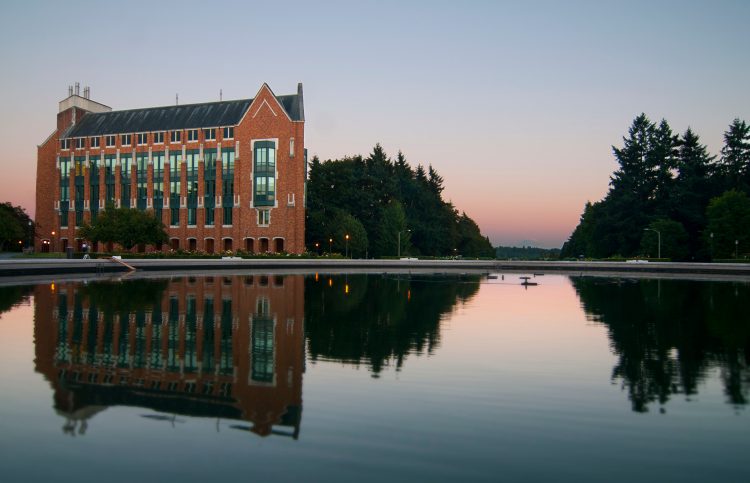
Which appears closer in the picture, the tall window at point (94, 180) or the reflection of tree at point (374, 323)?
the reflection of tree at point (374, 323)

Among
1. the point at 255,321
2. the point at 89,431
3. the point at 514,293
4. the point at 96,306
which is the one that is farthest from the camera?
the point at 514,293

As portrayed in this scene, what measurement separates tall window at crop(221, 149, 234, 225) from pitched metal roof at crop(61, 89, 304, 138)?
4550 millimetres

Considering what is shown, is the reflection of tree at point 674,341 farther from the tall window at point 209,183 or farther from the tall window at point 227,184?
the tall window at point 209,183

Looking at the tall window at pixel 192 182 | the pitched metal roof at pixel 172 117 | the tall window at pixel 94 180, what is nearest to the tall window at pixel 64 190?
the tall window at pixel 94 180

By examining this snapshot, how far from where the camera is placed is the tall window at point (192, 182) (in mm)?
88375

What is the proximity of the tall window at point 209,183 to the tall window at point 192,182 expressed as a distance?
1708mm

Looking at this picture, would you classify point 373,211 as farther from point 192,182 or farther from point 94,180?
point 94,180

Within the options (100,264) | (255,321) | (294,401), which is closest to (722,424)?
(294,401)

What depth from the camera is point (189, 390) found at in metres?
10.1

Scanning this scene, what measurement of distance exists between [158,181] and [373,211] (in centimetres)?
3662

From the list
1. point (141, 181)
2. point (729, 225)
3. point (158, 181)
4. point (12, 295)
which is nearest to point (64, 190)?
point (141, 181)

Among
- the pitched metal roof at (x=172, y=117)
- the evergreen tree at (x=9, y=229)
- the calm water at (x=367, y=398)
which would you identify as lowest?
the calm water at (x=367, y=398)

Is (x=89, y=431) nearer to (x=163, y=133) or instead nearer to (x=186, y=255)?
(x=186, y=255)

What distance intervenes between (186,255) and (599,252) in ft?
229
